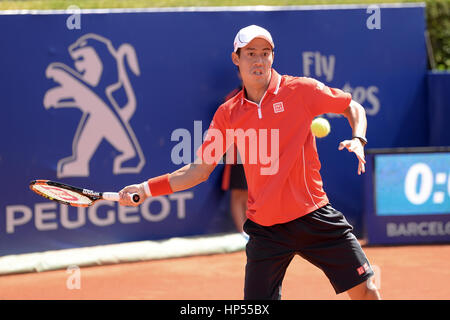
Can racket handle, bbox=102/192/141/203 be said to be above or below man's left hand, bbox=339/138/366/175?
below

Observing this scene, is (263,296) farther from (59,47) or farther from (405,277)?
(59,47)

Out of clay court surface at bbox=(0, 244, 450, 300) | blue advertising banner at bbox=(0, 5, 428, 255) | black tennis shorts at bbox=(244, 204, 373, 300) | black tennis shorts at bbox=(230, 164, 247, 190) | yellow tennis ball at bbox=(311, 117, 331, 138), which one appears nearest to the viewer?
black tennis shorts at bbox=(244, 204, 373, 300)

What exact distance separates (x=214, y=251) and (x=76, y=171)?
1.55 meters

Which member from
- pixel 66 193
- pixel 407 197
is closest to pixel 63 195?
pixel 66 193

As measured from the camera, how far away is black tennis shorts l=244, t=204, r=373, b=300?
11.1 feet

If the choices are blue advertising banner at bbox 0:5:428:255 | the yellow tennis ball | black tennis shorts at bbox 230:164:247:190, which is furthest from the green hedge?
the yellow tennis ball

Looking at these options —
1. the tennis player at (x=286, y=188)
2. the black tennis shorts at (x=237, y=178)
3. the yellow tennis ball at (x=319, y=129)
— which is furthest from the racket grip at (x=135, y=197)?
the black tennis shorts at (x=237, y=178)

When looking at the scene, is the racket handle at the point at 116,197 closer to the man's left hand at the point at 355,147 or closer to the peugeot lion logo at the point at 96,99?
the man's left hand at the point at 355,147

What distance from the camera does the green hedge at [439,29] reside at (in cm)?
1064

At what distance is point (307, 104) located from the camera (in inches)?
138

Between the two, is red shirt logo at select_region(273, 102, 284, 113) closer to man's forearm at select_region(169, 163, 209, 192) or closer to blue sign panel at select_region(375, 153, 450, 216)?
man's forearm at select_region(169, 163, 209, 192)

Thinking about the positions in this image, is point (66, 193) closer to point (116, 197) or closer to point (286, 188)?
point (116, 197)

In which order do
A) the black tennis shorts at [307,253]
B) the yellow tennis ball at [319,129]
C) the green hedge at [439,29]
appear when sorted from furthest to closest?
the green hedge at [439,29], the yellow tennis ball at [319,129], the black tennis shorts at [307,253]

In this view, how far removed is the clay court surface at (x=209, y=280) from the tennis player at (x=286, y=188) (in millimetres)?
1973
